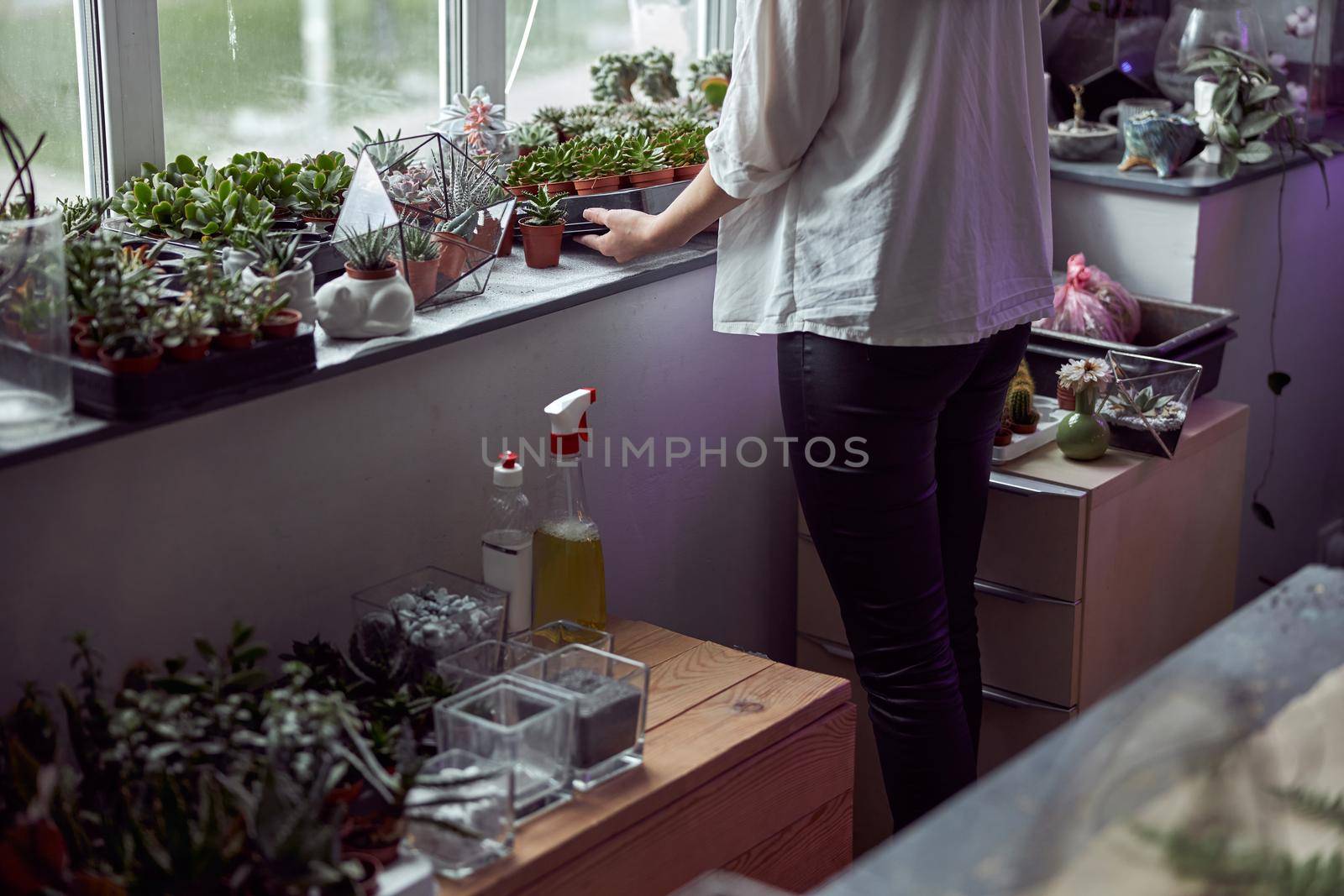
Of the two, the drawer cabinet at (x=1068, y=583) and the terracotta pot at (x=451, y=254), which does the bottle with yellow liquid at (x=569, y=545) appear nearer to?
the terracotta pot at (x=451, y=254)

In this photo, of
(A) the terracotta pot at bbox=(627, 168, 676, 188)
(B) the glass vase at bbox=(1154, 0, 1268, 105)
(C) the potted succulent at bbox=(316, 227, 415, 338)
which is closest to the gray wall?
(C) the potted succulent at bbox=(316, 227, 415, 338)

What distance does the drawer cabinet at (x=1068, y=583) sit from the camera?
6.93 ft

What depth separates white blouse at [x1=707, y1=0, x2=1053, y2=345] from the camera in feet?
5.25

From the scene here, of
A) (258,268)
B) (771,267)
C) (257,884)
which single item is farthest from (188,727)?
(771,267)

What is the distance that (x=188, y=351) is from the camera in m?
1.43

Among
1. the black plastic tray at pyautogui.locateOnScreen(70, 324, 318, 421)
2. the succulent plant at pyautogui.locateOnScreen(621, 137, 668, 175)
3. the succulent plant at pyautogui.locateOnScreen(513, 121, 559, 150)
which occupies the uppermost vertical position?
the succulent plant at pyautogui.locateOnScreen(513, 121, 559, 150)

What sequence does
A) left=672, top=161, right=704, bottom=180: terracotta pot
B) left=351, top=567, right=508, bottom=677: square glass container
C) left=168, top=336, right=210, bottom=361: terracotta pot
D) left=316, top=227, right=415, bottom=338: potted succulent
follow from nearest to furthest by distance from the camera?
left=168, top=336, right=210, bottom=361: terracotta pot, left=351, top=567, right=508, bottom=677: square glass container, left=316, top=227, right=415, bottom=338: potted succulent, left=672, top=161, right=704, bottom=180: terracotta pot

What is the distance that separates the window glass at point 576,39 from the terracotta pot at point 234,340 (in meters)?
1.21

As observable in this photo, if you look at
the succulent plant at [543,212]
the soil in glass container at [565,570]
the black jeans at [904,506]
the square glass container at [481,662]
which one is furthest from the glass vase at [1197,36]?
the square glass container at [481,662]

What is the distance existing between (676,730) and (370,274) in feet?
2.03

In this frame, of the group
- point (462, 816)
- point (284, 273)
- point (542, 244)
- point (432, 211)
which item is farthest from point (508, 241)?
point (462, 816)

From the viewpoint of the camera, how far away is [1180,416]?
2203 mm

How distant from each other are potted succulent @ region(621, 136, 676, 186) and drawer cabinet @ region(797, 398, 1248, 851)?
0.59 m

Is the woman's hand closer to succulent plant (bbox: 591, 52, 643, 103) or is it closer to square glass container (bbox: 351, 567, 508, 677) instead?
square glass container (bbox: 351, 567, 508, 677)
